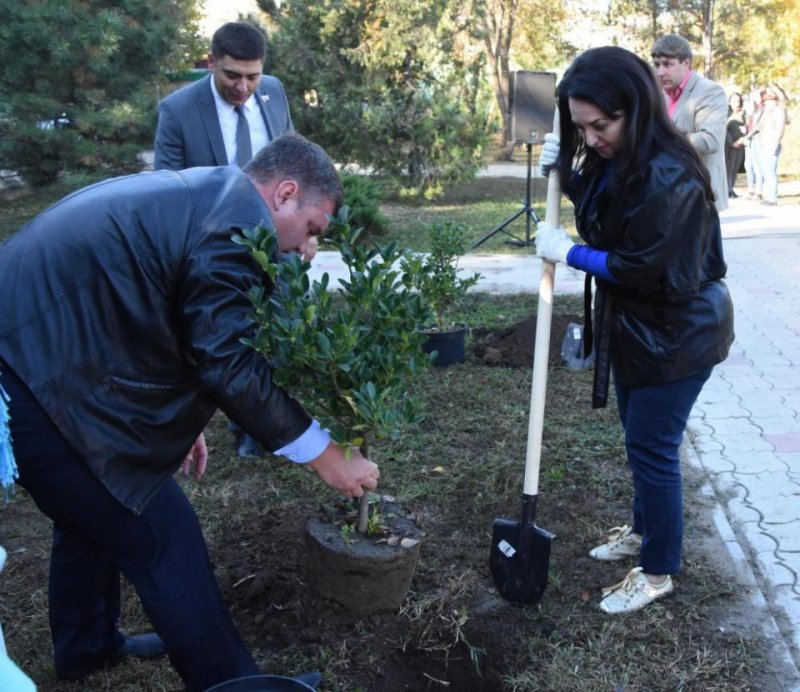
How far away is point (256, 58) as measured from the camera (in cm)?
390

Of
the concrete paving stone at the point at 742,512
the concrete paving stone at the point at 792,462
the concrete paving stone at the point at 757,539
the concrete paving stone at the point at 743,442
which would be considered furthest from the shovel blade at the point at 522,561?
the concrete paving stone at the point at 743,442

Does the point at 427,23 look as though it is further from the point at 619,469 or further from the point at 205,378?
the point at 205,378

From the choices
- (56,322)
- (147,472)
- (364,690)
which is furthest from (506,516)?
(56,322)

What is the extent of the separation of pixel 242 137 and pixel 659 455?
8.17 ft

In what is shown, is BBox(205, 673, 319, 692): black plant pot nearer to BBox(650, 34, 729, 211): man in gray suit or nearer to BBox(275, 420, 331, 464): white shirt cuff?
BBox(275, 420, 331, 464): white shirt cuff

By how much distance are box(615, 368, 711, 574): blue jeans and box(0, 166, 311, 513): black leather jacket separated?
121cm

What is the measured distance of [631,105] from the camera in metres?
2.41

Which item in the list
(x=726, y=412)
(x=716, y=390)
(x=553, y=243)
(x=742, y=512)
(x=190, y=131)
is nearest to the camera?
(x=553, y=243)

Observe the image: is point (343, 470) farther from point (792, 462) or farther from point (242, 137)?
point (792, 462)

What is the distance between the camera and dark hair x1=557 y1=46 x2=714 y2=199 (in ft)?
7.87

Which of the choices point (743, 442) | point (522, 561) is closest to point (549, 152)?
point (522, 561)

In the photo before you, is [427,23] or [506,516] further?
[427,23]

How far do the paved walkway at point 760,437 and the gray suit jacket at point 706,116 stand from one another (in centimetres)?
116

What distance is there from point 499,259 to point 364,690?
7268mm
